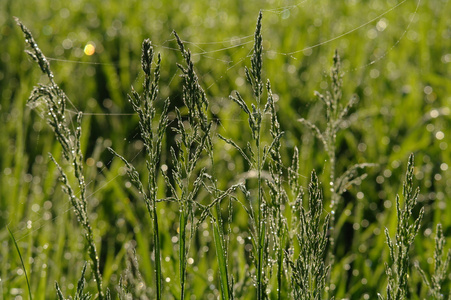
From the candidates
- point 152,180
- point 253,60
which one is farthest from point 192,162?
point 253,60

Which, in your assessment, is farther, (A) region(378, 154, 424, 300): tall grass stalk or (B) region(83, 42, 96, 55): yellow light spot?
(B) region(83, 42, 96, 55): yellow light spot

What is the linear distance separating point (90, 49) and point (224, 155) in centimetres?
171

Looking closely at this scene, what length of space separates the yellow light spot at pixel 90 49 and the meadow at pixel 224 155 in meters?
0.03

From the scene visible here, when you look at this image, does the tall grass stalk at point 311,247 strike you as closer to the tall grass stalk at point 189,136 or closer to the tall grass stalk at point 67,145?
the tall grass stalk at point 189,136

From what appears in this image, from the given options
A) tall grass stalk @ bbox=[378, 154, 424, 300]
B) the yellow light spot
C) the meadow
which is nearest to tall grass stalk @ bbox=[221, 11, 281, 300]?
the meadow

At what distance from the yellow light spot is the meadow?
0.03m

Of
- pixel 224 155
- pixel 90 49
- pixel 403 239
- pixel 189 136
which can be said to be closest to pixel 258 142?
pixel 189 136

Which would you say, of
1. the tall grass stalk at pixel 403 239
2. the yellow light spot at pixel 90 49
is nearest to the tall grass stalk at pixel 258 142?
the tall grass stalk at pixel 403 239

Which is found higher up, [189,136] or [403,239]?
[189,136]

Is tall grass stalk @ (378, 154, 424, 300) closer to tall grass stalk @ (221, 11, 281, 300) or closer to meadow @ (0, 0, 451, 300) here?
meadow @ (0, 0, 451, 300)

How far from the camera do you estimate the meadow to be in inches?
40.3

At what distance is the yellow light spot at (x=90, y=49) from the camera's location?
3904 millimetres

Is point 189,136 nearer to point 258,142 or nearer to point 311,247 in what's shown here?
point 258,142

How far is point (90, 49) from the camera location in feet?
12.9
